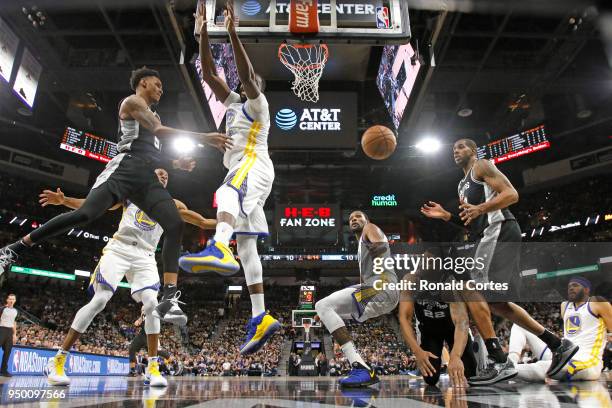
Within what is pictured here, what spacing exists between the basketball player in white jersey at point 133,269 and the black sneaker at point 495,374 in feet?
8.64

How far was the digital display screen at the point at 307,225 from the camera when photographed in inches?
631

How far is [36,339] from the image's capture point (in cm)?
1377

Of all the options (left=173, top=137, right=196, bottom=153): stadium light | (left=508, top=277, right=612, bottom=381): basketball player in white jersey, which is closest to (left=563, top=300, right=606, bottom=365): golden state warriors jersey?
(left=508, top=277, right=612, bottom=381): basketball player in white jersey

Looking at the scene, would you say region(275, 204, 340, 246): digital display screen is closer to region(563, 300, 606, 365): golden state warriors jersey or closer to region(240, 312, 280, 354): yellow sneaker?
region(563, 300, 606, 365): golden state warriors jersey

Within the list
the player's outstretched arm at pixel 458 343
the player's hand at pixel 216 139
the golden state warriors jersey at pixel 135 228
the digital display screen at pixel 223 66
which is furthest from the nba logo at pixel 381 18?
the golden state warriors jersey at pixel 135 228

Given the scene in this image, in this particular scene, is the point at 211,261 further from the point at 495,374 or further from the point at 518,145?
the point at 518,145

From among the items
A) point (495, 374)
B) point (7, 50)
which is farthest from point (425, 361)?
point (7, 50)

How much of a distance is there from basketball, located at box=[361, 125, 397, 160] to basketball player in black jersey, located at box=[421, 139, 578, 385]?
1723 mm

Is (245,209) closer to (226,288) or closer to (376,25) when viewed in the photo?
(376,25)

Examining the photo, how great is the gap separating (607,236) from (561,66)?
12932 mm

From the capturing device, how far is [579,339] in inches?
194

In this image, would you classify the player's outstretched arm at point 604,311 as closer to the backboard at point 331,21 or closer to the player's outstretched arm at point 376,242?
the player's outstretched arm at point 376,242

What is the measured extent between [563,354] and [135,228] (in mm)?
4311

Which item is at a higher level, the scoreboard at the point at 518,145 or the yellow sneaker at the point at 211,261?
the scoreboard at the point at 518,145
